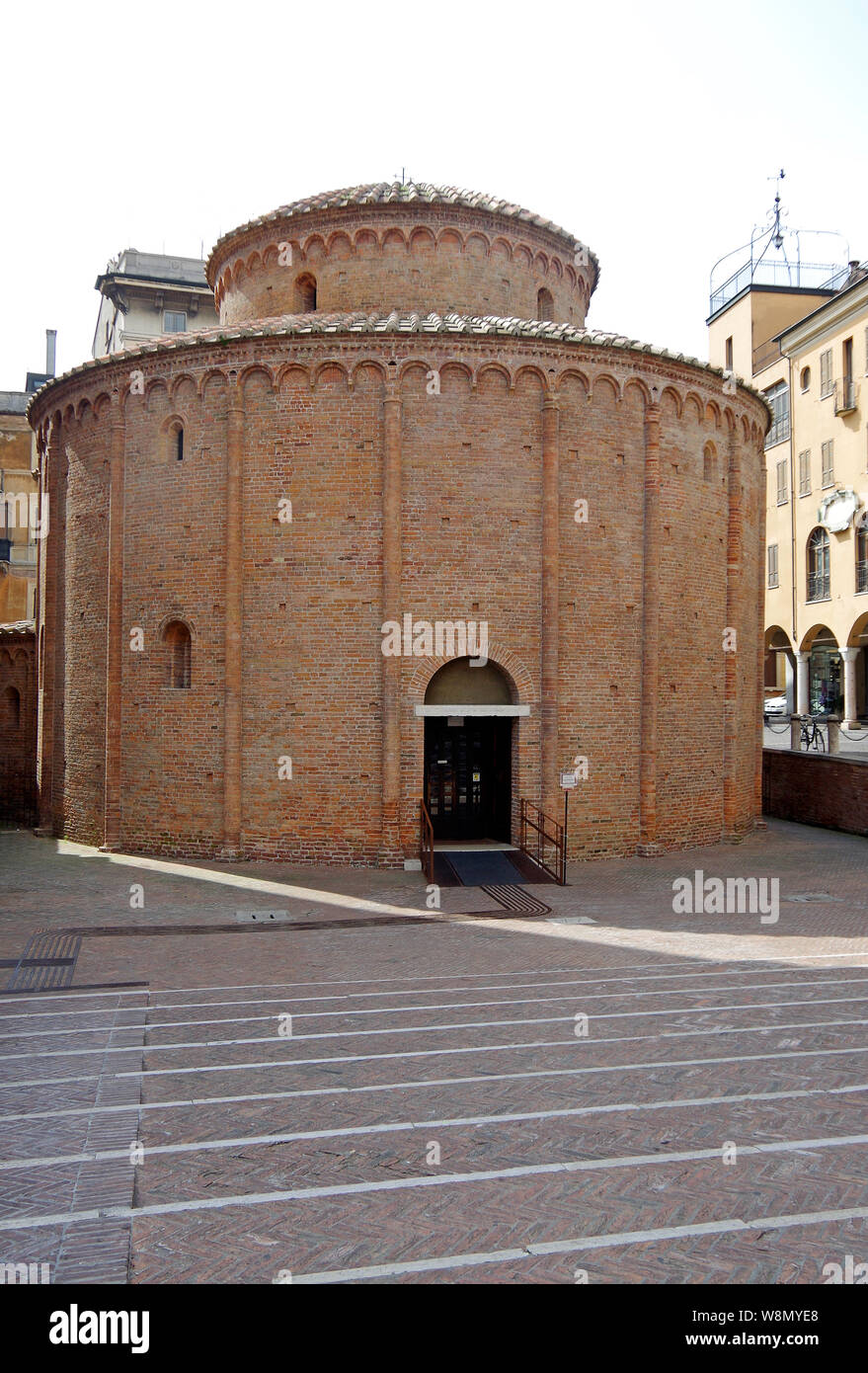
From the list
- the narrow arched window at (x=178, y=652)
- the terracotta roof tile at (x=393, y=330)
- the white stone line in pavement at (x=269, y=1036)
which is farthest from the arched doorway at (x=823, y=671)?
the white stone line in pavement at (x=269, y=1036)

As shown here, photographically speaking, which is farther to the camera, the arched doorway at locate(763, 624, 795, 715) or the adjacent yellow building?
the arched doorway at locate(763, 624, 795, 715)

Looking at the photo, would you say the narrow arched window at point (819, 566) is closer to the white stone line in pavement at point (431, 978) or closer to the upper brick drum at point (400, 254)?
the upper brick drum at point (400, 254)

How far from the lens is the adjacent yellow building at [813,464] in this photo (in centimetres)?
3503

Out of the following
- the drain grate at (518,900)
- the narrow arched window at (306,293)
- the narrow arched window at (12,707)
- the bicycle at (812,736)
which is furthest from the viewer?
the bicycle at (812,736)

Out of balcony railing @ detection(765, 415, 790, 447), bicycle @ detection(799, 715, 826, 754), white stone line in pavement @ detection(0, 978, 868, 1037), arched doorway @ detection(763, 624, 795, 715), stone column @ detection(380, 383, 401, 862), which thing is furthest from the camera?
arched doorway @ detection(763, 624, 795, 715)

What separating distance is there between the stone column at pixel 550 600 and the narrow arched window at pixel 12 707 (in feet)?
46.8

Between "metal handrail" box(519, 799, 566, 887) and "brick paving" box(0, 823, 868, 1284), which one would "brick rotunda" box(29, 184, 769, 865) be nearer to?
"metal handrail" box(519, 799, 566, 887)

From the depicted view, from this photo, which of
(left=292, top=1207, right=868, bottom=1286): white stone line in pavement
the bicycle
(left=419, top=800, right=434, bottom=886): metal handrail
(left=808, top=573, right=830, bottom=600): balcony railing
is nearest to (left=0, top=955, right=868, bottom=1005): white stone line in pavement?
(left=419, top=800, right=434, bottom=886): metal handrail

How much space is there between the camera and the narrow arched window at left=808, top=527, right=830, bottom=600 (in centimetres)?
3750

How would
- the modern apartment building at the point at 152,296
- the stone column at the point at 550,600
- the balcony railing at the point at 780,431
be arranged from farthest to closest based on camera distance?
the modern apartment building at the point at 152,296 → the balcony railing at the point at 780,431 → the stone column at the point at 550,600

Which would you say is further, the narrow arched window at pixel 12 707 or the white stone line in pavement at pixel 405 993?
the narrow arched window at pixel 12 707

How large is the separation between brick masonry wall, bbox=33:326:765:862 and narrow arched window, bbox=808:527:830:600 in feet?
67.3

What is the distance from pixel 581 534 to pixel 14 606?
2534 cm

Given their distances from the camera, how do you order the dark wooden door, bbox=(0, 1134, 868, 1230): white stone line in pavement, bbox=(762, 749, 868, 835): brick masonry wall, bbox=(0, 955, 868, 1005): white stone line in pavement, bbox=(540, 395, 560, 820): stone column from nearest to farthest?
bbox=(0, 1134, 868, 1230): white stone line in pavement, bbox=(0, 955, 868, 1005): white stone line in pavement, bbox=(540, 395, 560, 820): stone column, the dark wooden door, bbox=(762, 749, 868, 835): brick masonry wall
